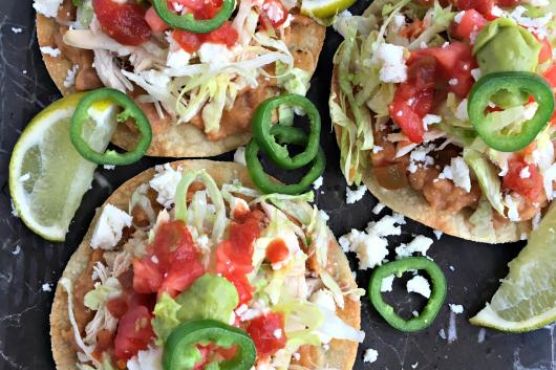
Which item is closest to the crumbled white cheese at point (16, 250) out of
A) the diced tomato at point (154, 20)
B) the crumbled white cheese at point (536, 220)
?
the diced tomato at point (154, 20)

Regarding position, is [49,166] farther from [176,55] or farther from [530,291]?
[530,291]

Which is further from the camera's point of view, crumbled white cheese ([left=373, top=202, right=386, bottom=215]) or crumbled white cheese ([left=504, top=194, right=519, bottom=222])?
crumbled white cheese ([left=373, top=202, right=386, bottom=215])

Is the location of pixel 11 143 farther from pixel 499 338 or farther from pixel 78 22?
pixel 499 338

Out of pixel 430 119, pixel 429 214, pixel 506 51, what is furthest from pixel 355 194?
pixel 506 51

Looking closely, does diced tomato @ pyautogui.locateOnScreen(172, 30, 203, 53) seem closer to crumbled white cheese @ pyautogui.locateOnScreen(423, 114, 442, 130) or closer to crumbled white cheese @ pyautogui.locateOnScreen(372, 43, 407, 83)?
crumbled white cheese @ pyautogui.locateOnScreen(372, 43, 407, 83)

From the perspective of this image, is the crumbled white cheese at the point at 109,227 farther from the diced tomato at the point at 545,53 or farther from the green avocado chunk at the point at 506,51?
the diced tomato at the point at 545,53

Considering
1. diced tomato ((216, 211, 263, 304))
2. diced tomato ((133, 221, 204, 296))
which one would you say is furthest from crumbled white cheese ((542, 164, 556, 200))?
diced tomato ((133, 221, 204, 296))
